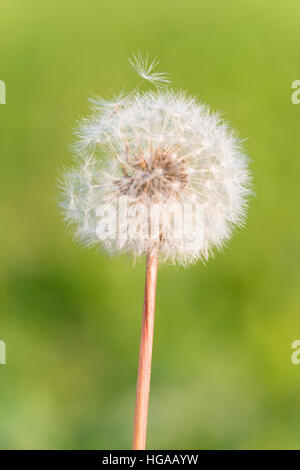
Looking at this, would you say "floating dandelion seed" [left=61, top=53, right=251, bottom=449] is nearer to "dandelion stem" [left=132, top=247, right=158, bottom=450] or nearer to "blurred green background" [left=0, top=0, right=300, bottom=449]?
"dandelion stem" [left=132, top=247, right=158, bottom=450]

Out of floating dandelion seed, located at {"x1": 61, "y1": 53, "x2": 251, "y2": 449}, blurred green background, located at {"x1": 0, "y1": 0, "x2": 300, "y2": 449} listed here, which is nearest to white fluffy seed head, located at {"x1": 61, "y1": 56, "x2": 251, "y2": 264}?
floating dandelion seed, located at {"x1": 61, "y1": 53, "x2": 251, "y2": 449}

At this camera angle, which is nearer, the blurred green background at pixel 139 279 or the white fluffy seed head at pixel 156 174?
the white fluffy seed head at pixel 156 174

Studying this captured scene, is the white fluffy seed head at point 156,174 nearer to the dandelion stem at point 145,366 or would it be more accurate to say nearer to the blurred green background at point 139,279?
the dandelion stem at point 145,366

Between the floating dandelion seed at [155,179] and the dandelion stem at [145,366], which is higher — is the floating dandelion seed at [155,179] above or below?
above

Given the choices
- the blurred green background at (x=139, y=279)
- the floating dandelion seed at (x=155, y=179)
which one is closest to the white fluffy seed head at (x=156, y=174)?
the floating dandelion seed at (x=155, y=179)

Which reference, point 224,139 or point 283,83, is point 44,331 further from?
point 283,83

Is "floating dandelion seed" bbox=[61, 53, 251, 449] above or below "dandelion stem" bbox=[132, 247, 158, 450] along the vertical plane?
above
